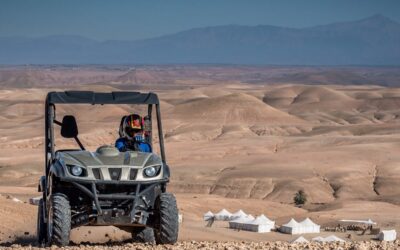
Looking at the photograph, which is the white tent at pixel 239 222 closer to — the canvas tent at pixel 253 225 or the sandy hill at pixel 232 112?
the canvas tent at pixel 253 225

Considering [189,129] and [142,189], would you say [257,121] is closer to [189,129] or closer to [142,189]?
[189,129]

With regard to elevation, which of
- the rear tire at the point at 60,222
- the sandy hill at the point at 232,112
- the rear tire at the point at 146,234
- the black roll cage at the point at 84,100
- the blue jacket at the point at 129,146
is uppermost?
the black roll cage at the point at 84,100

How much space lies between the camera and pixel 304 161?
5934cm

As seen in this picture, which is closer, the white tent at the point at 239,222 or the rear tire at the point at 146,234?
the rear tire at the point at 146,234

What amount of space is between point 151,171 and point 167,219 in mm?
556

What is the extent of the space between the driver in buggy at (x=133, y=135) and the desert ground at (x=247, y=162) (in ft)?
4.08

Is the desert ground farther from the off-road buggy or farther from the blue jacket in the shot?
the blue jacket

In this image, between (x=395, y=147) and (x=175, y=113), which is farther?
(x=175, y=113)

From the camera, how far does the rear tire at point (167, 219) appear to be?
34.1 ft

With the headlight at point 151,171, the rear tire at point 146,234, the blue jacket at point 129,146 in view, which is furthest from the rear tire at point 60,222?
the rear tire at point 146,234

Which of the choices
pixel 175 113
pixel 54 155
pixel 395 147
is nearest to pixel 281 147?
pixel 395 147

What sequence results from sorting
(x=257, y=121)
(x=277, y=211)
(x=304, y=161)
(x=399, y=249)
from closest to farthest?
(x=399, y=249) < (x=277, y=211) < (x=304, y=161) < (x=257, y=121)

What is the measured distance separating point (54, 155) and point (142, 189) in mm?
1232

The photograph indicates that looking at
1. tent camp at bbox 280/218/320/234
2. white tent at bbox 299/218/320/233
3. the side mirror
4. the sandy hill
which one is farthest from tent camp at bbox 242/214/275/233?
the sandy hill
